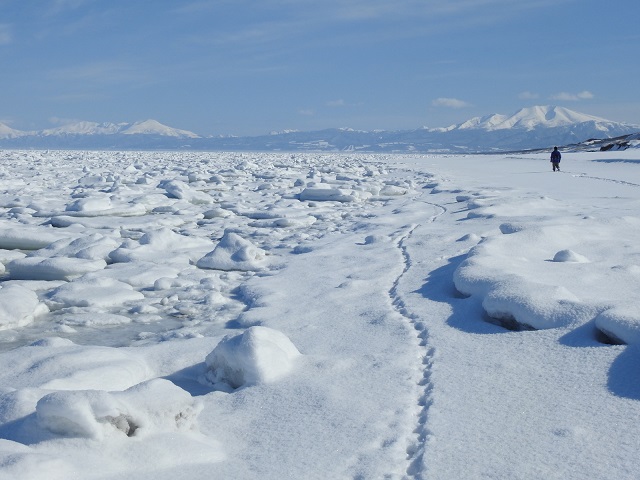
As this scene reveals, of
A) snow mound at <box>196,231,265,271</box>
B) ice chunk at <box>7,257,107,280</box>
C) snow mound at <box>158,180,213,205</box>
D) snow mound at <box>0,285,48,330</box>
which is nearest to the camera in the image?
snow mound at <box>0,285,48,330</box>

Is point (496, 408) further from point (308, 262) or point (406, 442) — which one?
point (308, 262)

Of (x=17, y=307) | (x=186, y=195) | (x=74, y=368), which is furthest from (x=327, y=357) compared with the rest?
(x=186, y=195)

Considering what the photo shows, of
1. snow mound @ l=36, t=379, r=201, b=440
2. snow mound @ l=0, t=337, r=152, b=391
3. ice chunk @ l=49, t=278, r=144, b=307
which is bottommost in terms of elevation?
ice chunk @ l=49, t=278, r=144, b=307

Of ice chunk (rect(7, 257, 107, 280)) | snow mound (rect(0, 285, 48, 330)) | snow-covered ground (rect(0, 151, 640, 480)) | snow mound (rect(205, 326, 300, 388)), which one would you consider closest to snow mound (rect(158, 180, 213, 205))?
snow-covered ground (rect(0, 151, 640, 480))

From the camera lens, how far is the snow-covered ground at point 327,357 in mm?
2148

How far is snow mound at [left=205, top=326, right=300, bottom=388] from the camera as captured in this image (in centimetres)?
287

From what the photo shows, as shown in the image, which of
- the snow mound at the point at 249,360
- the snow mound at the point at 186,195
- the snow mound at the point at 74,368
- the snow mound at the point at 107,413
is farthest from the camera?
the snow mound at the point at 186,195

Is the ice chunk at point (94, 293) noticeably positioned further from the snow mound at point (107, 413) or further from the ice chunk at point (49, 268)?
the snow mound at point (107, 413)

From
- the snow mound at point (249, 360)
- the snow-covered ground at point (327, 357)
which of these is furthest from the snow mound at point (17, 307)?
the snow mound at point (249, 360)

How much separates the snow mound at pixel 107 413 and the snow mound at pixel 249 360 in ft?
1.72

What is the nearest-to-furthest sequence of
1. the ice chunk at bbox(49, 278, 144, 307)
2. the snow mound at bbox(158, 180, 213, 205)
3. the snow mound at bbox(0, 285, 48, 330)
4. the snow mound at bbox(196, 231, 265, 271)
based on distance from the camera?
the snow mound at bbox(0, 285, 48, 330), the ice chunk at bbox(49, 278, 144, 307), the snow mound at bbox(196, 231, 265, 271), the snow mound at bbox(158, 180, 213, 205)

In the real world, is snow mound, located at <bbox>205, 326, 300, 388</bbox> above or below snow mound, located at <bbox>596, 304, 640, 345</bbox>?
below

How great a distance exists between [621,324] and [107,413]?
2148 millimetres

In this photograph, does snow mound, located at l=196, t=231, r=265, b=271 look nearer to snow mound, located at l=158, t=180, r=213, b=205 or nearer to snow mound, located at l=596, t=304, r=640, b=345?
snow mound, located at l=596, t=304, r=640, b=345
